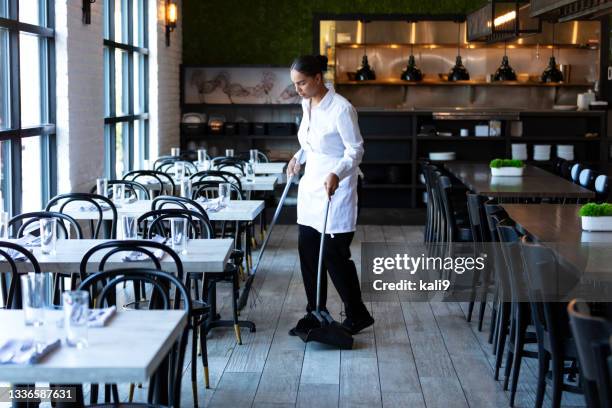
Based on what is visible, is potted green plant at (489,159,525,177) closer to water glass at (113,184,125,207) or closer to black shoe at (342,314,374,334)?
black shoe at (342,314,374,334)

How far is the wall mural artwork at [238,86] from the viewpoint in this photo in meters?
13.5

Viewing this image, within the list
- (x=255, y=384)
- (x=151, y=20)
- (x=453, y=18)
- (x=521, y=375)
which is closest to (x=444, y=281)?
(x=521, y=375)

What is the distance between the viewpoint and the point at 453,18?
1373cm

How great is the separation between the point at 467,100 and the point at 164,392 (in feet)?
38.6

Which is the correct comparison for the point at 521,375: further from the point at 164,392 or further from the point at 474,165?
the point at 474,165

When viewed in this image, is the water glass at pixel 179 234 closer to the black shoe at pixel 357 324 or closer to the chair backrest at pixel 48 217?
the chair backrest at pixel 48 217

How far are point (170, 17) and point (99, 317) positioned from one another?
9178mm

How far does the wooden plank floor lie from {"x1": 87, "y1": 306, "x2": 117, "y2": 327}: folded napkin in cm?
159

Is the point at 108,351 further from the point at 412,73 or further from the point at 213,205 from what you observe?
the point at 412,73

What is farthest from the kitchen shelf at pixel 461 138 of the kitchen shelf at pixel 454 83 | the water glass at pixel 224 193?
the water glass at pixel 224 193

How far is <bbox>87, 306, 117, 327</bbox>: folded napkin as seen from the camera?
3399 mm

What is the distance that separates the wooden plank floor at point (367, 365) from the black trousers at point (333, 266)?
0.85 ft

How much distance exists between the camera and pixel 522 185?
805 cm

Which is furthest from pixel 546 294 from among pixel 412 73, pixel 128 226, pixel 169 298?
pixel 412 73
